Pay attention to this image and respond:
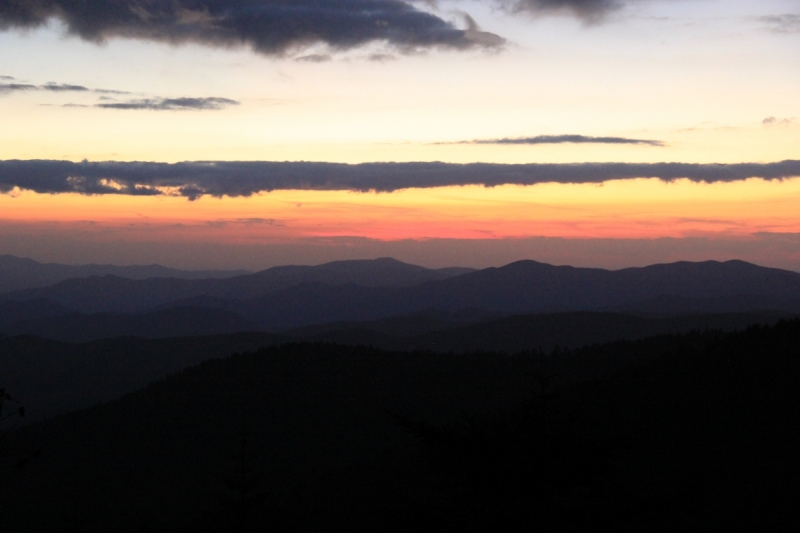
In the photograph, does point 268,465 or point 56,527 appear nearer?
point 56,527

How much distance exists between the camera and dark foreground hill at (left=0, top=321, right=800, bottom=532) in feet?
31.2

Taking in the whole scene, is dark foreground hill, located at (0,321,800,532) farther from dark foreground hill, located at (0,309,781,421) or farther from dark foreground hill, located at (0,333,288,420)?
dark foreground hill, located at (0,333,288,420)

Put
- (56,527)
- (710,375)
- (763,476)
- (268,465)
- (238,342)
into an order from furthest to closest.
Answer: (238,342) < (268,465) < (56,527) < (710,375) < (763,476)

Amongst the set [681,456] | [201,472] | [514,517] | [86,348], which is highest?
[514,517]

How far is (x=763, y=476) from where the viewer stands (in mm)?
22797

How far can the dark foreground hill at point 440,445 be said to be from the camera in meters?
9.51

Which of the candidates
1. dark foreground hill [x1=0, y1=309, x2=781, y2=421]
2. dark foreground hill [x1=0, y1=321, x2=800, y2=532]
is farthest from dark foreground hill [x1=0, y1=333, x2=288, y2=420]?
dark foreground hill [x1=0, y1=321, x2=800, y2=532]

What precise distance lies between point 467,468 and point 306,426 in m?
62.9

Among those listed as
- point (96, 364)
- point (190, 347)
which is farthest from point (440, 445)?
point (96, 364)

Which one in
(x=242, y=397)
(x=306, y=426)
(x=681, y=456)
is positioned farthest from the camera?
(x=242, y=397)

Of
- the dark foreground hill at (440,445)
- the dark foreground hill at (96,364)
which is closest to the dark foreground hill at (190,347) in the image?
the dark foreground hill at (96,364)

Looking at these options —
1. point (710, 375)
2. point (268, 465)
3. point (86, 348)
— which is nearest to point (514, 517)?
point (710, 375)

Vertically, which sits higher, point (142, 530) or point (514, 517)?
point (514, 517)

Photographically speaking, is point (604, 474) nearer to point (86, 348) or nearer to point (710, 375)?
point (710, 375)
